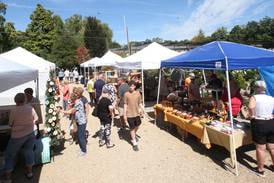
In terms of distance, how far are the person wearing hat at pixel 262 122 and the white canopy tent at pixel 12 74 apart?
403cm

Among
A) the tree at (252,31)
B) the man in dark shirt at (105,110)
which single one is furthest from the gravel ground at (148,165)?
the tree at (252,31)

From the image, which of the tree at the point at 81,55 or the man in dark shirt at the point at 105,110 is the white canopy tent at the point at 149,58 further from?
the tree at the point at 81,55

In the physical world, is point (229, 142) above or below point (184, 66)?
below

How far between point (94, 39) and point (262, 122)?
54.5 meters

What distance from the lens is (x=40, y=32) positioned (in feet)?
156

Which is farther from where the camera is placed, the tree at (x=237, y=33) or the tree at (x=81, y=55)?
the tree at (x=237, y=33)

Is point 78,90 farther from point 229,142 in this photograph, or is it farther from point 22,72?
point 229,142

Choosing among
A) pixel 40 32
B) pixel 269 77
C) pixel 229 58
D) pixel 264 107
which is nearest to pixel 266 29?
pixel 40 32

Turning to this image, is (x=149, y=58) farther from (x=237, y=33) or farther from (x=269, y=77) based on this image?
(x=237, y=33)

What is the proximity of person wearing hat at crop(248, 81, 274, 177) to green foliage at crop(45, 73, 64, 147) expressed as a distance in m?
4.21

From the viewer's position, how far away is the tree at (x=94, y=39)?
57125 mm

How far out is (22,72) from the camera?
5.13 meters

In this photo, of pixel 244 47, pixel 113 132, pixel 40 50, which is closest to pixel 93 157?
pixel 113 132

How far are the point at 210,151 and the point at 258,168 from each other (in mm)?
1491
